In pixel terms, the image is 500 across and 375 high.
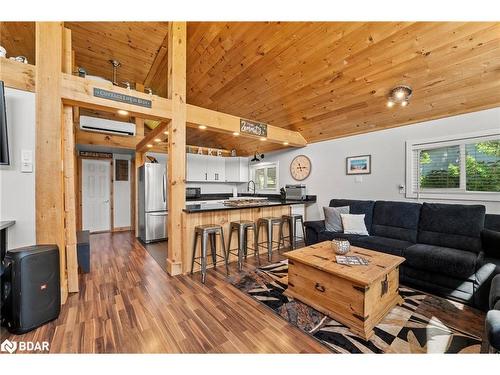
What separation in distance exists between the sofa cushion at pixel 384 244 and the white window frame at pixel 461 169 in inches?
37.2

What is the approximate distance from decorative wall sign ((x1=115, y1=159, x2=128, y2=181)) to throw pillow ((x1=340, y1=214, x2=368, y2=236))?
5573mm

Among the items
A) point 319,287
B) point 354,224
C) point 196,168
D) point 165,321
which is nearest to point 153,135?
point 196,168

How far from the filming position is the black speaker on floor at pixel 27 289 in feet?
5.50

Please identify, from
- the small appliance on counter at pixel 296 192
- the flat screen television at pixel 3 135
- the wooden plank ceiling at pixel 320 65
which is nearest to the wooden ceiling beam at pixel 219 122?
the wooden plank ceiling at pixel 320 65

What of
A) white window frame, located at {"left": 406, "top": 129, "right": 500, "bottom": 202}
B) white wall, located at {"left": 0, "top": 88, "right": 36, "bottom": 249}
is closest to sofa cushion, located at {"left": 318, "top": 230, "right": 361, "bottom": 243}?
white window frame, located at {"left": 406, "top": 129, "right": 500, "bottom": 202}

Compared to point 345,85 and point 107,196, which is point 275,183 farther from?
point 107,196

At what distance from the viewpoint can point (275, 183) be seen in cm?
576

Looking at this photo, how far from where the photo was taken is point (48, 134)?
6.84ft

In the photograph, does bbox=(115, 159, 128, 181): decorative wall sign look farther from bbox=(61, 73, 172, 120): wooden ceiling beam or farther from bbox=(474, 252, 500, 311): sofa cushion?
bbox=(474, 252, 500, 311): sofa cushion

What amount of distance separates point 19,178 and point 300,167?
4.59 metres

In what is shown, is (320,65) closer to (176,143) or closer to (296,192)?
(176,143)
